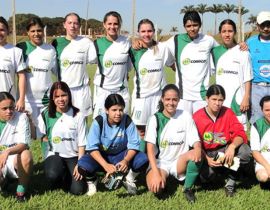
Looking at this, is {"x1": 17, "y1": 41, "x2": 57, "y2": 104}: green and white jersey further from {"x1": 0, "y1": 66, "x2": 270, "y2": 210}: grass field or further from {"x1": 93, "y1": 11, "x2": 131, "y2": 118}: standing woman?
{"x1": 0, "y1": 66, "x2": 270, "y2": 210}: grass field

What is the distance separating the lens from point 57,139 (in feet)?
16.1

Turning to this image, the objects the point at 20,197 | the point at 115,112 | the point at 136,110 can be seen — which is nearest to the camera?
the point at 20,197

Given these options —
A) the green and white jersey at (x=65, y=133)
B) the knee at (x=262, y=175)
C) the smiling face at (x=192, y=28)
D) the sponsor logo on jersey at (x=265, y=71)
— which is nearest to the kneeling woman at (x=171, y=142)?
the knee at (x=262, y=175)

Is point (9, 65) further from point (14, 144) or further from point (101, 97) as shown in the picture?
point (101, 97)

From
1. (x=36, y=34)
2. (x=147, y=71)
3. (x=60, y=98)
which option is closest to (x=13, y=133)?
(x=60, y=98)

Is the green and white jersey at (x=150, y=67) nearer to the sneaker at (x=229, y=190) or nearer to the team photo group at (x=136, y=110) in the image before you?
the team photo group at (x=136, y=110)

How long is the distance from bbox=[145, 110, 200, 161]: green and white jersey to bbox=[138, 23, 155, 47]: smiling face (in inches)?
47.2

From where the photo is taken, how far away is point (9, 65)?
5113mm

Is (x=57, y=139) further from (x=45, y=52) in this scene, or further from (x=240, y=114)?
(x=240, y=114)

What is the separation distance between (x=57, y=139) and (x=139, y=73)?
4.97ft

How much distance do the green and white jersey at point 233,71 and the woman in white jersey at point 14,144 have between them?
2586mm

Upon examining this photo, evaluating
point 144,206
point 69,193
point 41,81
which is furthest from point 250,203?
point 41,81

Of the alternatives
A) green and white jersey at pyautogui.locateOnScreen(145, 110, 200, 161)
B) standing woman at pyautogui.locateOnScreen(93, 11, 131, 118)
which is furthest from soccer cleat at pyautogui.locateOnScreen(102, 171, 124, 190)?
standing woman at pyautogui.locateOnScreen(93, 11, 131, 118)

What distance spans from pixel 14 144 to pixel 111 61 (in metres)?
1.76
